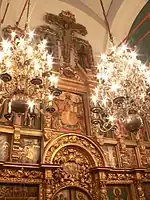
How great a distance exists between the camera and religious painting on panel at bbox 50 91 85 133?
25.8 feet

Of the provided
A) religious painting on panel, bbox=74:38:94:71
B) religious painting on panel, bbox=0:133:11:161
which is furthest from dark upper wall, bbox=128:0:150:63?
religious painting on panel, bbox=0:133:11:161

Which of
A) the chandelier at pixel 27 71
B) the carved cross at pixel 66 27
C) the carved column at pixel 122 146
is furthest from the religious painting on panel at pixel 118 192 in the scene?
the carved cross at pixel 66 27

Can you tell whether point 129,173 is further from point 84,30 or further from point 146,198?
point 84,30

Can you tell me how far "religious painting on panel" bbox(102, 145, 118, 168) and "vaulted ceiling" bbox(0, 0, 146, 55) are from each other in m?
4.13

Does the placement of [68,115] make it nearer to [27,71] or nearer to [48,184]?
[48,184]

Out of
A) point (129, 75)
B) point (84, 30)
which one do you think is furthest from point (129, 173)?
point (84, 30)

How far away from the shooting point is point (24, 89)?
5.04m

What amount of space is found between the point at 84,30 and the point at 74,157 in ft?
18.0

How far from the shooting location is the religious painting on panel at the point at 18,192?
616cm

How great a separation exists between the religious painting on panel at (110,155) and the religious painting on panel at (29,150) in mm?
2132

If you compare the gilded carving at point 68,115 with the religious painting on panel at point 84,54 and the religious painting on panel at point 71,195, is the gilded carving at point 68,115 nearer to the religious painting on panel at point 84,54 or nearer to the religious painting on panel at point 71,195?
the religious painting on panel at point 84,54

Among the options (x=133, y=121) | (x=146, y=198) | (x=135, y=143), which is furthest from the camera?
(x=135, y=143)

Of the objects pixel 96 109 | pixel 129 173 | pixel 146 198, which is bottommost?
pixel 146 198

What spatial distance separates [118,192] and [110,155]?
1.11 m
